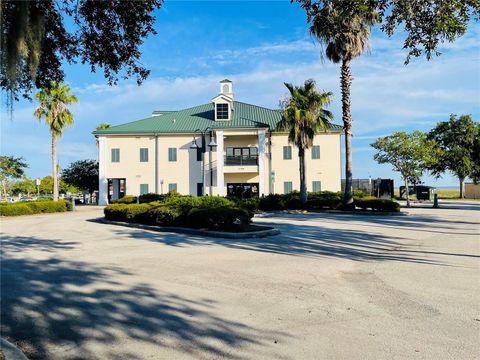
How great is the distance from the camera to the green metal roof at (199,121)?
38094mm

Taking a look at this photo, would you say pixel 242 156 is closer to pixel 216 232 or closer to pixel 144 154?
pixel 144 154

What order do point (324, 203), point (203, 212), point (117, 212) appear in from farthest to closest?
point (324, 203) → point (117, 212) → point (203, 212)

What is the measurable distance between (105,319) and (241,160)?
3278 cm

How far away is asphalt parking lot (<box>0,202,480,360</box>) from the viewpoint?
417 cm

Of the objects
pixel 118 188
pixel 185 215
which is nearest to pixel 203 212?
pixel 185 215

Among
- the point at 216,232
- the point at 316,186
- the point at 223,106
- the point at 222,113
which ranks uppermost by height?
the point at 223,106

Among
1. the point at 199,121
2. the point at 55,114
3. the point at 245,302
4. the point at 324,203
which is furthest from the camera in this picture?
the point at 199,121

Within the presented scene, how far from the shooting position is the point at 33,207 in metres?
29.3

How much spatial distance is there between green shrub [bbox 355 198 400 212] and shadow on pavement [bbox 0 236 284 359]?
19.7 metres

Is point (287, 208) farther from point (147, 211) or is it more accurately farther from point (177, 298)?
point (177, 298)

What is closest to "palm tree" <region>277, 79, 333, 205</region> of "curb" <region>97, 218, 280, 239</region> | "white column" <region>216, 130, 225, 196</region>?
"white column" <region>216, 130, 225, 196</region>

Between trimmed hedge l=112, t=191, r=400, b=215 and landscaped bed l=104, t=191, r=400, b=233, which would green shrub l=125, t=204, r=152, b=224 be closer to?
landscaped bed l=104, t=191, r=400, b=233

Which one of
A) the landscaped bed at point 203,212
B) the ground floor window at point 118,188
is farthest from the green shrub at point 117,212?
the ground floor window at point 118,188

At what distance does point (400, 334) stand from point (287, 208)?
81.2 ft
